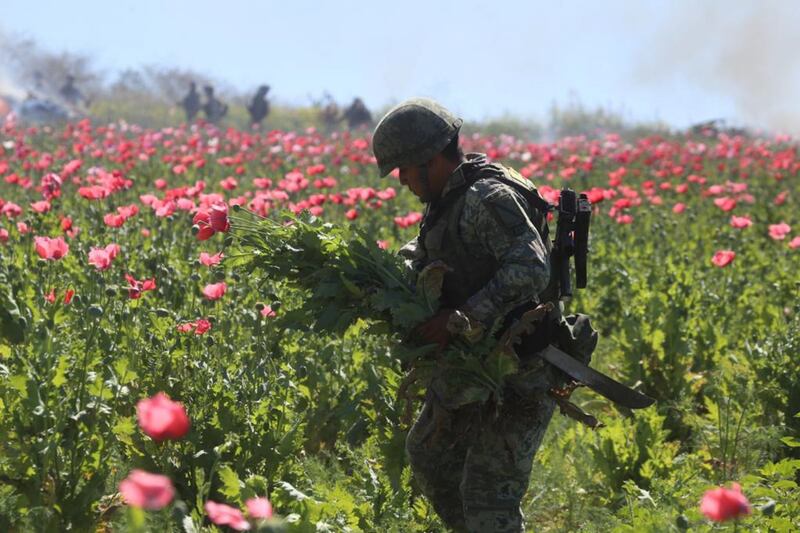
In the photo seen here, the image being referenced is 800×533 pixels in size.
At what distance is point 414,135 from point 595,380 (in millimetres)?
1098

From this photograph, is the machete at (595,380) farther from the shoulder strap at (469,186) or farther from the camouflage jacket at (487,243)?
the shoulder strap at (469,186)

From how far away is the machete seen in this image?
3.93m

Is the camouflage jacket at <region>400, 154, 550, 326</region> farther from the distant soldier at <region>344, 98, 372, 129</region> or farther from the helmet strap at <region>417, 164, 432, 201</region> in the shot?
the distant soldier at <region>344, 98, 372, 129</region>

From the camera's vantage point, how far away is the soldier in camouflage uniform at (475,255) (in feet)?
12.6

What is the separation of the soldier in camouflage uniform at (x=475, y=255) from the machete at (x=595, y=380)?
2.5 inches

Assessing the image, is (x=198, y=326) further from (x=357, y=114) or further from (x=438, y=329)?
(x=357, y=114)

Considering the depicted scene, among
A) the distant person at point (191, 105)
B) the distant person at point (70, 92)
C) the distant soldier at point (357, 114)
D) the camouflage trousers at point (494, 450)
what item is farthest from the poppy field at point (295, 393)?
the distant person at point (70, 92)

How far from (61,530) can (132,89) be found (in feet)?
174

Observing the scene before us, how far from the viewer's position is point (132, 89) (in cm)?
5497

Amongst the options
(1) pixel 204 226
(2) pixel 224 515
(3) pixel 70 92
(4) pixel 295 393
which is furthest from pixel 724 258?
(3) pixel 70 92

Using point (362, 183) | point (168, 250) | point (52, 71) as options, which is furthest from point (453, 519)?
point (52, 71)

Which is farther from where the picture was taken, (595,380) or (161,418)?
(595,380)

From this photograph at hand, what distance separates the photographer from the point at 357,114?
117ft

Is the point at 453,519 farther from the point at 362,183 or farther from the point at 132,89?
the point at 132,89
